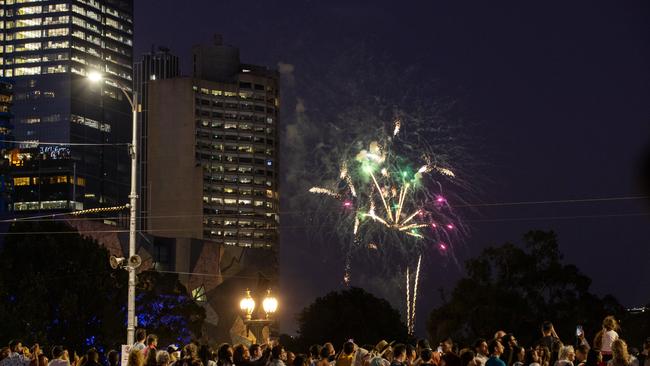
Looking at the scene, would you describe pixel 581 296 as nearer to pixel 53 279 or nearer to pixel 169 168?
pixel 53 279

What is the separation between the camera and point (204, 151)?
195 metres

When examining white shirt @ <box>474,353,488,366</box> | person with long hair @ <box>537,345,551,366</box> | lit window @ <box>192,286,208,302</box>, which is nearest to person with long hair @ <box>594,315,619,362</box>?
person with long hair @ <box>537,345,551,366</box>

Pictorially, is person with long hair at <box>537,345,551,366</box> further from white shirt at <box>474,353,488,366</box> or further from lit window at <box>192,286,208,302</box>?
lit window at <box>192,286,208,302</box>

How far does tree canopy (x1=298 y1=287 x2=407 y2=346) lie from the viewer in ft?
313

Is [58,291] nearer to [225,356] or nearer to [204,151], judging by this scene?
[225,356]

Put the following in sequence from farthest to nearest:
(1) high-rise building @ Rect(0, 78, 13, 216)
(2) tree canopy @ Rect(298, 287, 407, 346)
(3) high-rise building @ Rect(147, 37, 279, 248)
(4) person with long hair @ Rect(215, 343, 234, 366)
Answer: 1. (1) high-rise building @ Rect(0, 78, 13, 216)
2. (3) high-rise building @ Rect(147, 37, 279, 248)
3. (2) tree canopy @ Rect(298, 287, 407, 346)
4. (4) person with long hair @ Rect(215, 343, 234, 366)

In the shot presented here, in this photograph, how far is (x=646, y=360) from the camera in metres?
17.0

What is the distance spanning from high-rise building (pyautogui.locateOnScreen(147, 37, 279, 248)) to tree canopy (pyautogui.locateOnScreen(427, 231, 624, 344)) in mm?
111567

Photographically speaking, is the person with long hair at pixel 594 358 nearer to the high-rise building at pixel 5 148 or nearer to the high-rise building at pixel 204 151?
the high-rise building at pixel 204 151

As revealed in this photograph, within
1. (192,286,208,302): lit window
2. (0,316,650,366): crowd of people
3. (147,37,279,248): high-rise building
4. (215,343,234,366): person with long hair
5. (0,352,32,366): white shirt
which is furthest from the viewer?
(147,37,279,248): high-rise building

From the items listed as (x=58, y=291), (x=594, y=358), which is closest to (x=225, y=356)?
(x=594, y=358)

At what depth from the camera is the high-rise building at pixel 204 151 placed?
179 metres

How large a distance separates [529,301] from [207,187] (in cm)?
12969

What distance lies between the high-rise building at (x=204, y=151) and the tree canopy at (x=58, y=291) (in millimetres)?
115293
